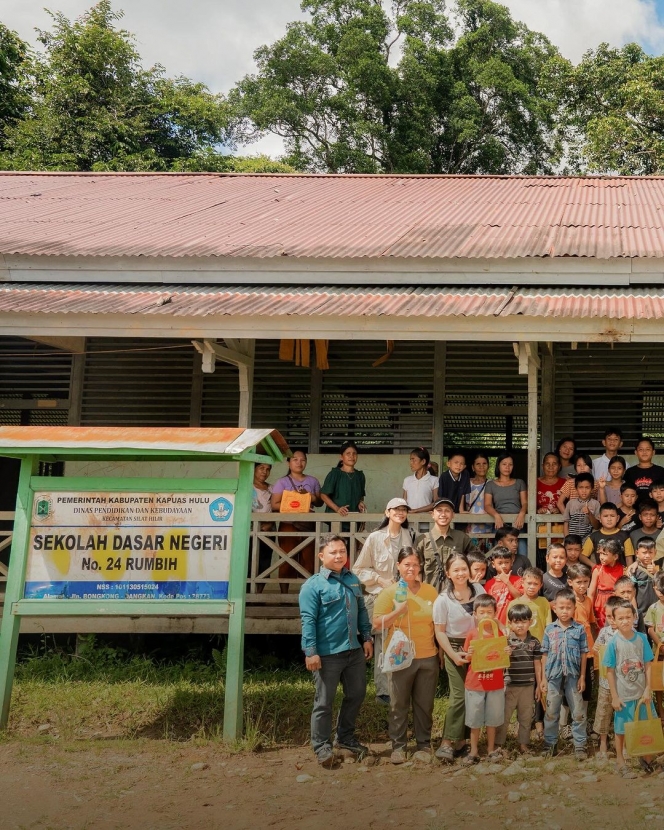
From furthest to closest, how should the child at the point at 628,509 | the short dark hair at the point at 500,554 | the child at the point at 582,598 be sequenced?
the child at the point at 628,509
the short dark hair at the point at 500,554
the child at the point at 582,598

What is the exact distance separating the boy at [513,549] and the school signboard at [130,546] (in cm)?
224

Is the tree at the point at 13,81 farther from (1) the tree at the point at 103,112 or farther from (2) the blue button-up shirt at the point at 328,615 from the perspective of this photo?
(2) the blue button-up shirt at the point at 328,615

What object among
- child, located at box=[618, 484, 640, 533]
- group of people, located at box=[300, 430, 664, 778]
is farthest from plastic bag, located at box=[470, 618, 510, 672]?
child, located at box=[618, 484, 640, 533]

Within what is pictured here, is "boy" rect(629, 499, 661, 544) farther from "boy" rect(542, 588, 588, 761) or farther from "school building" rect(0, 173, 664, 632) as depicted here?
"school building" rect(0, 173, 664, 632)

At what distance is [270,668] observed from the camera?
28.7ft

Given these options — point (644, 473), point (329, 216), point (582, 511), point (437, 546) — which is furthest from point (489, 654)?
point (329, 216)

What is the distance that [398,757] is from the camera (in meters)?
5.93

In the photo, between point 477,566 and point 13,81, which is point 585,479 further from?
point 13,81

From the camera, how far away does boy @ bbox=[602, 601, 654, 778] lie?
5703mm

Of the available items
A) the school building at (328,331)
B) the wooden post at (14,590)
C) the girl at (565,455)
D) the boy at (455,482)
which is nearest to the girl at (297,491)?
the school building at (328,331)

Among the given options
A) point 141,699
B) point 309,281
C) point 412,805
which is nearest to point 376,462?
point 309,281

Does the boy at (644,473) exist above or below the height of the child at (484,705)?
above

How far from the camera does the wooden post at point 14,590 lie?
21.2 ft

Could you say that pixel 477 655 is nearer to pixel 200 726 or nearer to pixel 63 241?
pixel 200 726
